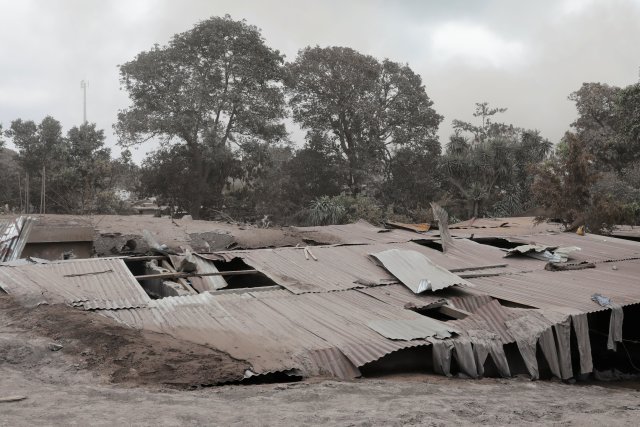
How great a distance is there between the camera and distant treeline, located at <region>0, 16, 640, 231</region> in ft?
79.2

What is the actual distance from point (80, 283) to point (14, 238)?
13.5 feet

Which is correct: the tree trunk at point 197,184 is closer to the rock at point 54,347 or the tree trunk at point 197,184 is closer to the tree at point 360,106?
the tree at point 360,106

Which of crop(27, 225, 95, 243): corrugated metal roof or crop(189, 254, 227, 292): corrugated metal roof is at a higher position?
crop(27, 225, 95, 243): corrugated metal roof

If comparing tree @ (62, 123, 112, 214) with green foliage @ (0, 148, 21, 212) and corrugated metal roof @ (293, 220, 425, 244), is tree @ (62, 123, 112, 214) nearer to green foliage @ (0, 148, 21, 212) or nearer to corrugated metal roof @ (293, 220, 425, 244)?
green foliage @ (0, 148, 21, 212)

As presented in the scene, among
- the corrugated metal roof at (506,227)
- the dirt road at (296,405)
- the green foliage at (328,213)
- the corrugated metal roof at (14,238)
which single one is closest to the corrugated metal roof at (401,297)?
the dirt road at (296,405)

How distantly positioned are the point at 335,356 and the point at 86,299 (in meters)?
3.40


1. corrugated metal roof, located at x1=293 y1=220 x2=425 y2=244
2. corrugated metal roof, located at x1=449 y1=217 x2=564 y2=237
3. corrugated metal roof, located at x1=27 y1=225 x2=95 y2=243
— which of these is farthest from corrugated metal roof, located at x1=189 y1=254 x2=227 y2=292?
corrugated metal roof, located at x1=449 y1=217 x2=564 y2=237

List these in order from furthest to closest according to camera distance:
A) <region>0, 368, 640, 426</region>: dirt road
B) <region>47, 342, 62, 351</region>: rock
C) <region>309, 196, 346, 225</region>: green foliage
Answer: <region>309, 196, 346, 225</region>: green foliage, <region>47, 342, 62, 351</region>: rock, <region>0, 368, 640, 426</region>: dirt road

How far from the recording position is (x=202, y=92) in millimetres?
23781

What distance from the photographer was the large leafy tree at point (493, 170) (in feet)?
88.8

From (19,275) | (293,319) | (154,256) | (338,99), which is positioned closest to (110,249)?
(154,256)

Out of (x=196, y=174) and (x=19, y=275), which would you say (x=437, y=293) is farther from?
(x=196, y=174)

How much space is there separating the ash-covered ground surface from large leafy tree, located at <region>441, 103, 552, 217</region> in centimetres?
2156

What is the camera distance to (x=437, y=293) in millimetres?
8836
